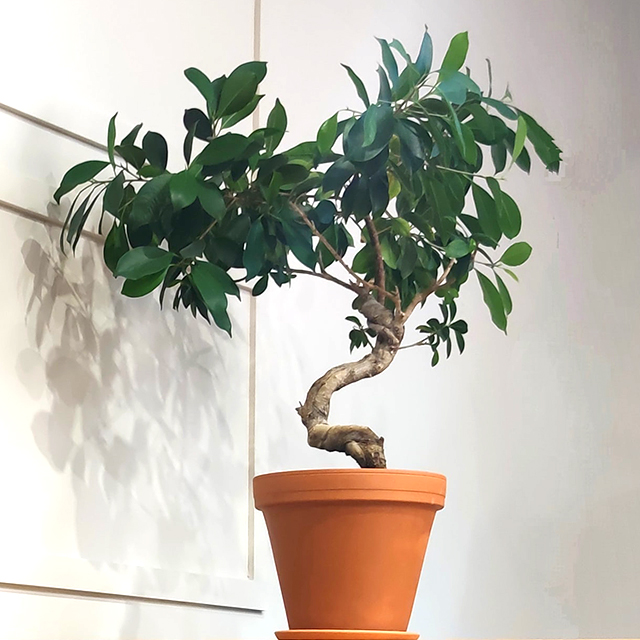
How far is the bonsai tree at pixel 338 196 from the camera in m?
0.97

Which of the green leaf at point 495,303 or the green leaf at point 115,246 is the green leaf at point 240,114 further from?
the green leaf at point 495,303

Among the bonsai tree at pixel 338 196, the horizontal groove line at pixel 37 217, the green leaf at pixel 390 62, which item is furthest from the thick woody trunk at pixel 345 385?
the horizontal groove line at pixel 37 217

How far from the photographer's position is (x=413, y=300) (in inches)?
43.8

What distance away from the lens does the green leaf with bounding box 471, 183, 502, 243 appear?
1025 mm

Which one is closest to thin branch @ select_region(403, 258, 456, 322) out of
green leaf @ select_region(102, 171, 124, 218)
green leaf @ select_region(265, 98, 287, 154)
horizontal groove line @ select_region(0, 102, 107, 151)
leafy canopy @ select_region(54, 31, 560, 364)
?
leafy canopy @ select_region(54, 31, 560, 364)

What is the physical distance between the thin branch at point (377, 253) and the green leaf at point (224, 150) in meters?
0.15

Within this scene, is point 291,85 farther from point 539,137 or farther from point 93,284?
point 539,137

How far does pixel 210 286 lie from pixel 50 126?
0.33m

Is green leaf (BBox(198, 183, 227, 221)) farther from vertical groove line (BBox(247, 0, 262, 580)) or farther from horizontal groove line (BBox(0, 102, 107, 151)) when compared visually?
vertical groove line (BBox(247, 0, 262, 580))

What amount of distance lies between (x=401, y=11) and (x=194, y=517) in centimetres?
105

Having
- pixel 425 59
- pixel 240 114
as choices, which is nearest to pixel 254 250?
pixel 240 114

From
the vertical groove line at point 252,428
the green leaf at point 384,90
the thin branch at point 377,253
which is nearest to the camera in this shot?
the green leaf at point 384,90

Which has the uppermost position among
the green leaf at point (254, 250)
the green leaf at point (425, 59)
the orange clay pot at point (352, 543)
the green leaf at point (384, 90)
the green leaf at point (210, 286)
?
the green leaf at point (425, 59)

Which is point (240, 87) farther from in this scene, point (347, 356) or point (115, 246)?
point (347, 356)
